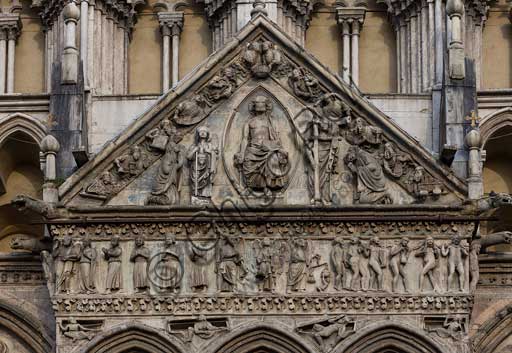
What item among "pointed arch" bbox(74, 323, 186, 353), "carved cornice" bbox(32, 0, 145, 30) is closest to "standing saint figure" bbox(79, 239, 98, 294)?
"pointed arch" bbox(74, 323, 186, 353)

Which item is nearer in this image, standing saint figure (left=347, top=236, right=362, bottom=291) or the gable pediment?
standing saint figure (left=347, top=236, right=362, bottom=291)

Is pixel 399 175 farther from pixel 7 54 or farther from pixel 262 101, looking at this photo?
pixel 7 54

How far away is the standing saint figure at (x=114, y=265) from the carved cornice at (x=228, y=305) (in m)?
0.15

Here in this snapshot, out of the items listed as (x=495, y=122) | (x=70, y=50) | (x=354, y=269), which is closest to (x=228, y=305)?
(x=354, y=269)

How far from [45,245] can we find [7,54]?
4340 millimetres

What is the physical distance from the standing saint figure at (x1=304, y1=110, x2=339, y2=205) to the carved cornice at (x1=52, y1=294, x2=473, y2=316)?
1.23 m

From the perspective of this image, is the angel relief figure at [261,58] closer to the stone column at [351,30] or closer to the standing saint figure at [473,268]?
the stone column at [351,30]

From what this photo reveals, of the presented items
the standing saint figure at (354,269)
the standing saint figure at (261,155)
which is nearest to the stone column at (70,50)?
the standing saint figure at (261,155)

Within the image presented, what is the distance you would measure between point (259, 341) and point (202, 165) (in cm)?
226

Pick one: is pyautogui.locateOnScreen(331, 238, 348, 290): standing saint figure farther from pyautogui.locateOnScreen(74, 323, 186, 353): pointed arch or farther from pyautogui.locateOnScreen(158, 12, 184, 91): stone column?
pyautogui.locateOnScreen(158, 12, 184, 91): stone column

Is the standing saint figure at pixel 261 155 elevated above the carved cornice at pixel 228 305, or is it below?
above

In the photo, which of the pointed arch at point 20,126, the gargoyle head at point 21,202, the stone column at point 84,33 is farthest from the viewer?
the stone column at point 84,33

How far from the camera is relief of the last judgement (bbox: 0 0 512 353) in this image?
98.1ft

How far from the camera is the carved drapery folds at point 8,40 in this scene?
34125 mm
